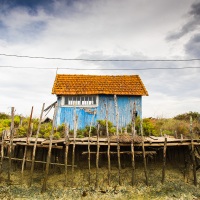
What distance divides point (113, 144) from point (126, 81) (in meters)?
10.5

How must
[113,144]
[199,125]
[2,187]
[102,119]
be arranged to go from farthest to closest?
[199,125], [102,119], [113,144], [2,187]

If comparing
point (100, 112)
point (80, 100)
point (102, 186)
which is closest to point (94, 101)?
point (100, 112)

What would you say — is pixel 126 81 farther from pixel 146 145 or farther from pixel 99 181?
pixel 99 181

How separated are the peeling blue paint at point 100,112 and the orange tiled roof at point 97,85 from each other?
25.9 inches

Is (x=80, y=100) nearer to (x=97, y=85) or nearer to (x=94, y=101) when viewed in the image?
(x=94, y=101)

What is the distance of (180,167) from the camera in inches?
542

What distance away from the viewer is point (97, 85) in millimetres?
20625

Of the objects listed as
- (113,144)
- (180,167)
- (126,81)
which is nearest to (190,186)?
(180,167)

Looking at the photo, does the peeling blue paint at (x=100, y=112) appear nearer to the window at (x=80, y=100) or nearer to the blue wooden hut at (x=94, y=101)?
the blue wooden hut at (x=94, y=101)

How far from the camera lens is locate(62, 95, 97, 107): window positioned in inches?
770

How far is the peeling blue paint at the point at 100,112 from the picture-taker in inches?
753

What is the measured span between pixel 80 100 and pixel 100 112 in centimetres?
214

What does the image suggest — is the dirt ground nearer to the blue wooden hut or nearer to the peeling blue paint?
the peeling blue paint

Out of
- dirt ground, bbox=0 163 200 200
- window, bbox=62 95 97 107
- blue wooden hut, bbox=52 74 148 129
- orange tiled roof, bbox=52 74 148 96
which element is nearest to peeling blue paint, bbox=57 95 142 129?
blue wooden hut, bbox=52 74 148 129
